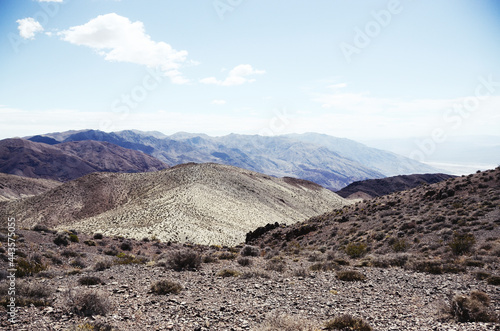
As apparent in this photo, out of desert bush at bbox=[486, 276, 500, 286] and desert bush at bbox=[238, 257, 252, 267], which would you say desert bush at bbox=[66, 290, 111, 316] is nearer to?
desert bush at bbox=[238, 257, 252, 267]

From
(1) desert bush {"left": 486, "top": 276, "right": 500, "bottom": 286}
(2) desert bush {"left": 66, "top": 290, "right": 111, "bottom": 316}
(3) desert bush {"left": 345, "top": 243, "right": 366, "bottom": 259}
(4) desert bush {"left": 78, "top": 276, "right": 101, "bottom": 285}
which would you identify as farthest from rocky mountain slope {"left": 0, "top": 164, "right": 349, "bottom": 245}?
(1) desert bush {"left": 486, "top": 276, "right": 500, "bottom": 286}

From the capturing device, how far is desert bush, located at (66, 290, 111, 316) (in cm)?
780

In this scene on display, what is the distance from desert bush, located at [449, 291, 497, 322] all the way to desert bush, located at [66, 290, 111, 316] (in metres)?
9.74

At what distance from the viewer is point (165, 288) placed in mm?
10078

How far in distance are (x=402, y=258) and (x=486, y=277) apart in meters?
4.55

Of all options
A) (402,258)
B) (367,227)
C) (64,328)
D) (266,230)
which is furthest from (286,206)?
(64,328)

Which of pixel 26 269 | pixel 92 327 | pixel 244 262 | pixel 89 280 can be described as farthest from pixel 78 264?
pixel 92 327

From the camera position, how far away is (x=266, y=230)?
113ft

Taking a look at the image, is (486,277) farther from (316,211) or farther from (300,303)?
(316,211)

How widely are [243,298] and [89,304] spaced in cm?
479

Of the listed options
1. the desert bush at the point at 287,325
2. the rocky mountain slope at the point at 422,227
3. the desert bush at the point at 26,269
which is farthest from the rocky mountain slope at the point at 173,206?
the desert bush at the point at 287,325

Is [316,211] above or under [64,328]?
under

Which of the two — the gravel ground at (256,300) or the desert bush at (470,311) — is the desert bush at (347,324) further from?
the desert bush at (470,311)

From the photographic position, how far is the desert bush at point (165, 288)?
1000cm
